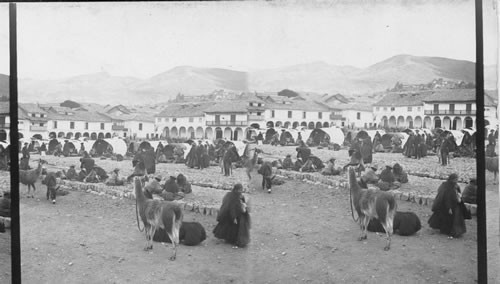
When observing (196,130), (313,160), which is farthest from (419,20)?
(196,130)

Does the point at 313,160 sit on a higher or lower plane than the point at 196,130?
lower

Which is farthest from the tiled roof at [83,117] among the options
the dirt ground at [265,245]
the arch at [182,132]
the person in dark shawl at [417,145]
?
the person in dark shawl at [417,145]

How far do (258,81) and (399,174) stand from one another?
1.55 m

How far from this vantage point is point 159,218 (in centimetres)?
428

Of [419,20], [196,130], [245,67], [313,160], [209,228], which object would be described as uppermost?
[419,20]

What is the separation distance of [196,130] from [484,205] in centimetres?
269

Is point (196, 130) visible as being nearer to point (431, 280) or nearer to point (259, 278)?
point (259, 278)

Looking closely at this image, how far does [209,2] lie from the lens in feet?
14.2

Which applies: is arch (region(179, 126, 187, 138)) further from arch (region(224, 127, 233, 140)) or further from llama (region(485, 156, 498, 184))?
llama (region(485, 156, 498, 184))

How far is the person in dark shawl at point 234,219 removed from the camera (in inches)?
166

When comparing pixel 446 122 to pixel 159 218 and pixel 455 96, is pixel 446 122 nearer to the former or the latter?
pixel 455 96

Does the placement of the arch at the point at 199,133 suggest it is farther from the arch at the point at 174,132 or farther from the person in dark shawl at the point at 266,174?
the person in dark shawl at the point at 266,174

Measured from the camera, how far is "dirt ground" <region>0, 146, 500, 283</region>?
4145 millimetres

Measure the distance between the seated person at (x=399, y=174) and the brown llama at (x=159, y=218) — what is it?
200 centimetres
